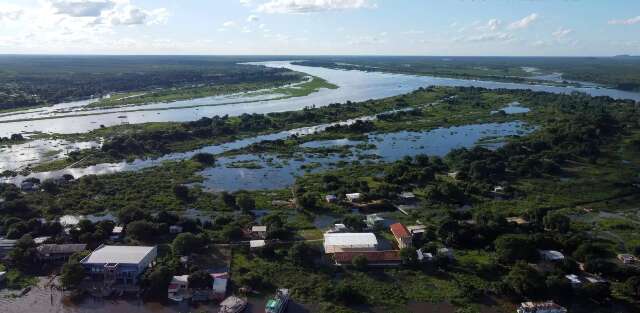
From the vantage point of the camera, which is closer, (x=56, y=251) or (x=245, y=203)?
(x=56, y=251)

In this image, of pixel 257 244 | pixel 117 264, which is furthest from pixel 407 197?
pixel 117 264

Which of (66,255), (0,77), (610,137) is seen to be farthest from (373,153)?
(0,77)

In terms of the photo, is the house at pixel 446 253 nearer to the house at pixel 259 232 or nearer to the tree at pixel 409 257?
the tree at pixel 409 257

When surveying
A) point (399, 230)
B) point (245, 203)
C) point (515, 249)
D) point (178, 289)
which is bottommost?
point (178, 289)

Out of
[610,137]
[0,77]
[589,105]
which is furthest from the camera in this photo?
[0,77]

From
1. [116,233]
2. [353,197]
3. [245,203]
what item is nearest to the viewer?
[116,233]

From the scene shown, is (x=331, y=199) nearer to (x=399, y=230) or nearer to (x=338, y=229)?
(x=338, y=229)

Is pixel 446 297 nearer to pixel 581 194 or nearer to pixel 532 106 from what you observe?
pixel 581 194
